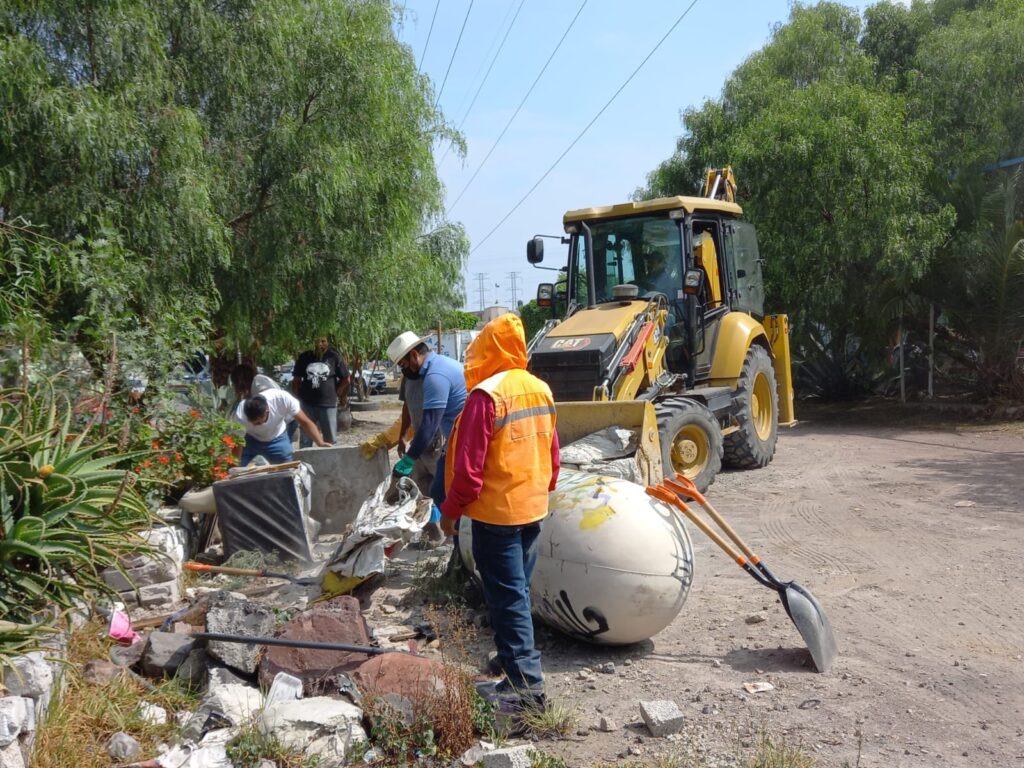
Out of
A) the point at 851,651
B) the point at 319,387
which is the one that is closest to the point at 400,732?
the point at 851,651

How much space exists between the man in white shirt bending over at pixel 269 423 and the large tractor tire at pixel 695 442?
3.31 m

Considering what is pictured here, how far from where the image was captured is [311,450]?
773 cm

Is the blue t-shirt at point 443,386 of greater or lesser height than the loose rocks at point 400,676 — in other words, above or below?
above

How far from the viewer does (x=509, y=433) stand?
4.13 metres

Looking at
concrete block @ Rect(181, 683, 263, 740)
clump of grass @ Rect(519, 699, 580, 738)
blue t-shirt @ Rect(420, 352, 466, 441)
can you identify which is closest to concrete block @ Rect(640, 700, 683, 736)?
clump of grass @ Rect(519, 699, 580, 738)

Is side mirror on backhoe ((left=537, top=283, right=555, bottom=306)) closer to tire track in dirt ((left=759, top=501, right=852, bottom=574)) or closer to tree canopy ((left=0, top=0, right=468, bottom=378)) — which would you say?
tree canopy ((left=0, top=0, right=468, bottom=378))

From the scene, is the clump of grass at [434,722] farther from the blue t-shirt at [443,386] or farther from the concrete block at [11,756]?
the blue t-shirt at [443,386]

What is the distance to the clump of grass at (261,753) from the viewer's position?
12.0 feet

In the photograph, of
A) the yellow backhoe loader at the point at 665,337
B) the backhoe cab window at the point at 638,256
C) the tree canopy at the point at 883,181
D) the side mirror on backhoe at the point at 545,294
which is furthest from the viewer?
the tree canopy at the point at 883,181

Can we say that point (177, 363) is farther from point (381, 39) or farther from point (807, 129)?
Answer: point (807, 129)

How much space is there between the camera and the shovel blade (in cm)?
455

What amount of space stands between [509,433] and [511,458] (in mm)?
112

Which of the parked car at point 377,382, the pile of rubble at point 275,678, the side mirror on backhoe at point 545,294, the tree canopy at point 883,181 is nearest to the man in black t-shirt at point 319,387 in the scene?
the side mirror on backhoe at point 545,294

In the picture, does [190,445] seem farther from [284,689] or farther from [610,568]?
[610,568]
